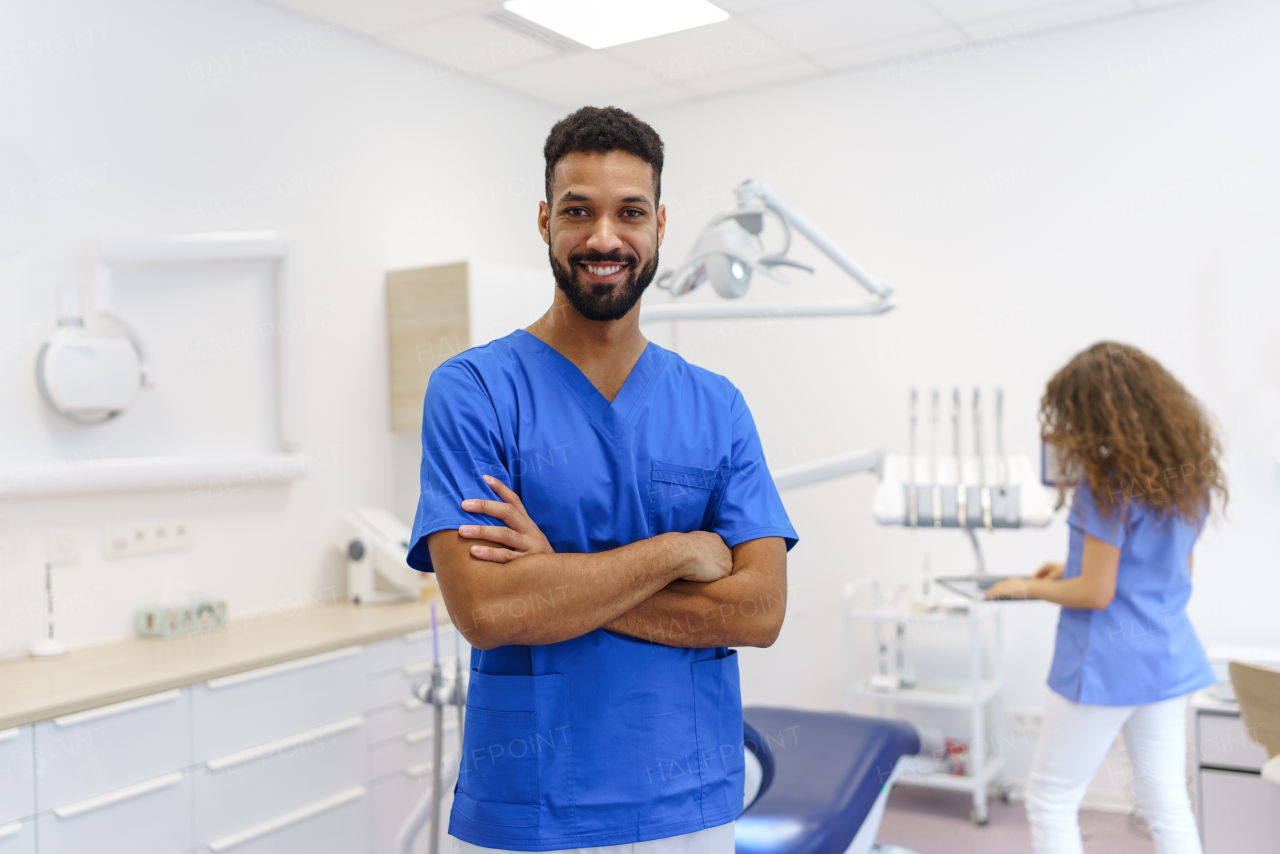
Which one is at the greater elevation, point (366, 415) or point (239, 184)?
point (239, 184)

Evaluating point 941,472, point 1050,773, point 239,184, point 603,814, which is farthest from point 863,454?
point 239,184

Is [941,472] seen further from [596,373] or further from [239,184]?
[239,184]

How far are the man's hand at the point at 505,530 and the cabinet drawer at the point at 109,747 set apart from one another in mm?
1399

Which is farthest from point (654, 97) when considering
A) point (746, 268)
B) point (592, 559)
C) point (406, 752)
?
point (592, 559)

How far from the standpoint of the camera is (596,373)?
1.38m

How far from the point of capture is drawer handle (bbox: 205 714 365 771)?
7.98ft

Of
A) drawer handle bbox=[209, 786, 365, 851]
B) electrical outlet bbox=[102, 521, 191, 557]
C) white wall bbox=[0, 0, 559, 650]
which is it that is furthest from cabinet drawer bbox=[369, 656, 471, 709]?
electrical outlet bbox=[102, 521, 191, 557]

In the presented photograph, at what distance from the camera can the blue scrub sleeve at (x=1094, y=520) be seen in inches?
86.0

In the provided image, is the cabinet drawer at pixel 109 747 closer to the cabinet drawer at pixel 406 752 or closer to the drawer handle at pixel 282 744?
the drawer handle at pixel 282 744

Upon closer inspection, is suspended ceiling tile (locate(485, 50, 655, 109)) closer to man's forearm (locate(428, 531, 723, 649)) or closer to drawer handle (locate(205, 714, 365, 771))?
drawer handle (locate(205, 714, 365, 771))

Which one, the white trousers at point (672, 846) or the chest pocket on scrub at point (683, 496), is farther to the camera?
the chest pocket on scrub at point (683, 496)

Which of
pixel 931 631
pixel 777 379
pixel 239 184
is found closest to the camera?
pixel 239 184

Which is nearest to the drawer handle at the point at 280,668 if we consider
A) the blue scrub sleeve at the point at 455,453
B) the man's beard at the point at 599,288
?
the blue scrub sleeve at the point at 455,453

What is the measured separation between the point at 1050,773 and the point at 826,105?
263 centimetres
